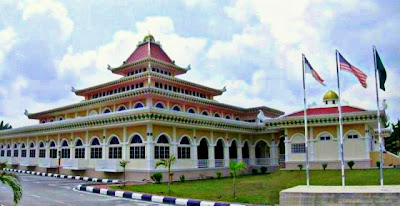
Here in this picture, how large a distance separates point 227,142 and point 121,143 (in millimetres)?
8474

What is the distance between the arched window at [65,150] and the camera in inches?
1114

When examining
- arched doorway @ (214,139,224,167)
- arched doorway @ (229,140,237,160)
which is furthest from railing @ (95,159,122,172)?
arched doorway @ (229,140,237,160)

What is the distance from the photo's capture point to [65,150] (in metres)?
28.7

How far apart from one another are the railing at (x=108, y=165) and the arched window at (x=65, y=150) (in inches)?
187

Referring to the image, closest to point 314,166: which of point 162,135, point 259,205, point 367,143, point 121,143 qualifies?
point 367,143

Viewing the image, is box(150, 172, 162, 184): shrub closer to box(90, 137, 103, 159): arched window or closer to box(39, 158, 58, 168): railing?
box(90, 137, 103, 159): arched window

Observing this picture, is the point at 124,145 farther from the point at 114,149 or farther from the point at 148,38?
the point at 148,38

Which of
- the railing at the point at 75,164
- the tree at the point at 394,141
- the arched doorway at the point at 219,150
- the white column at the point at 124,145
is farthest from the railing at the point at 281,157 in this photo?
the tree at the point at 394,141

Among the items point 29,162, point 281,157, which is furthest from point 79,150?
point 281,157

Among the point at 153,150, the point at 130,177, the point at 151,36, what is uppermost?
the point at 151,36

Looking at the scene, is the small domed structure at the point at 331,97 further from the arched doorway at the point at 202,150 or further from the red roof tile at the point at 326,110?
the arched doorway at the point at 202,150

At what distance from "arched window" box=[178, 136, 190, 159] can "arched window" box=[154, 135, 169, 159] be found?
1.07 meters

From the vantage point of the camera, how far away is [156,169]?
22094mm

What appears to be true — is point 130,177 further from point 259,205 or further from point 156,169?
point 259,205
